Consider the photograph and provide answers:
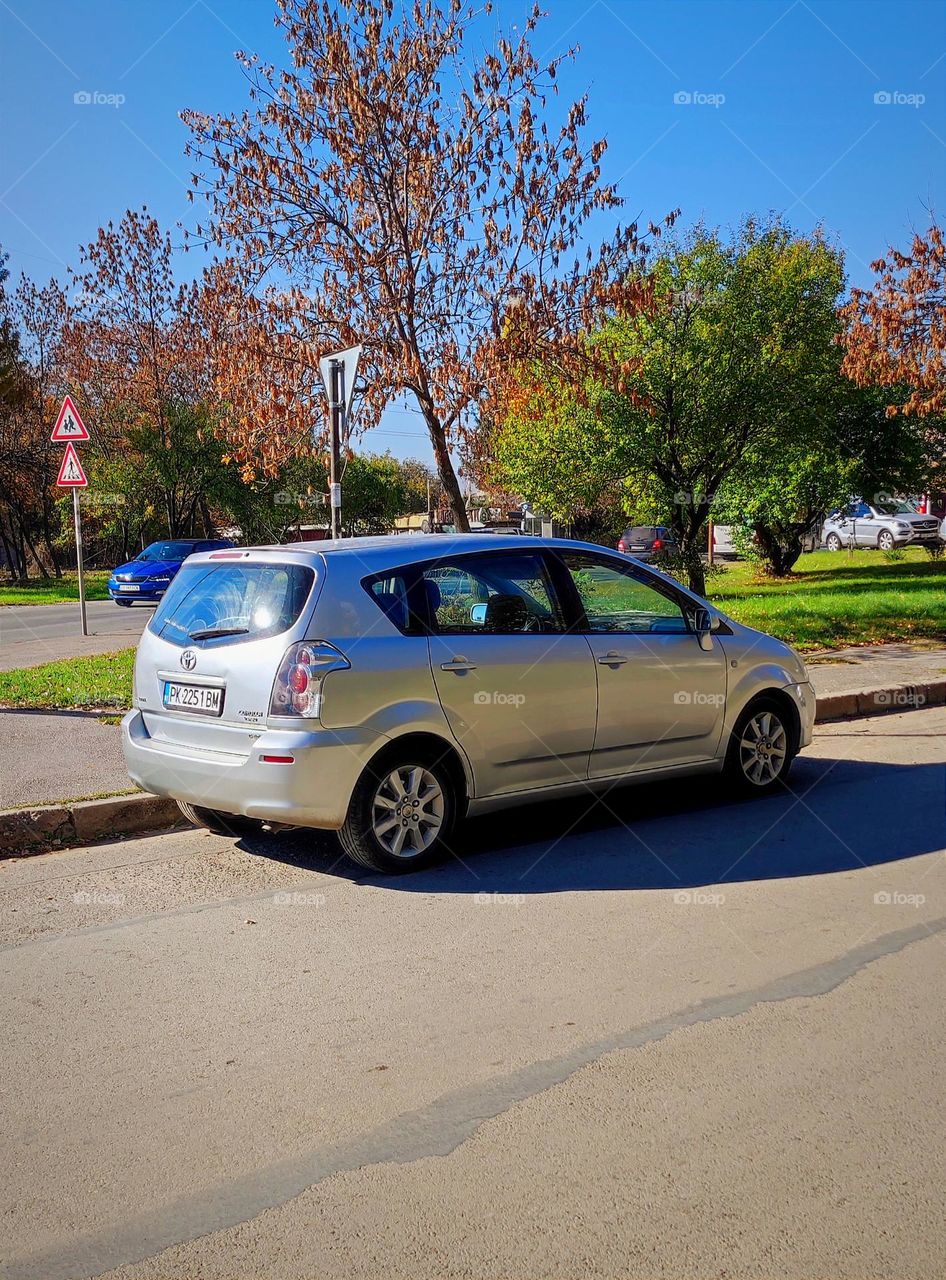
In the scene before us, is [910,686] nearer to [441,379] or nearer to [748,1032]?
[441,379]

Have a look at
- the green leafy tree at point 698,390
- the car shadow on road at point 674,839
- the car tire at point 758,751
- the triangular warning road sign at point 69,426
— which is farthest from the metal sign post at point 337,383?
the green leafy tree at point 698,390

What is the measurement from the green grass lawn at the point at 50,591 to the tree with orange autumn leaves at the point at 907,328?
19546 millimetres

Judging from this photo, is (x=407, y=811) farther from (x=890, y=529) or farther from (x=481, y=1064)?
(x=890, y=529)

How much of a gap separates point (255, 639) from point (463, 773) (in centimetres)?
130

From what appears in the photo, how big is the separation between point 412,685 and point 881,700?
674 cm

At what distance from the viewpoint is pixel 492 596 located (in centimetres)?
642

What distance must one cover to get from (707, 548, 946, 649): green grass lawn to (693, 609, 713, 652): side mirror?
23.7ft

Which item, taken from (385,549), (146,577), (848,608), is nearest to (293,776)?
(385,549)

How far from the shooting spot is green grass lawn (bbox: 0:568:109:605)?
29241mm

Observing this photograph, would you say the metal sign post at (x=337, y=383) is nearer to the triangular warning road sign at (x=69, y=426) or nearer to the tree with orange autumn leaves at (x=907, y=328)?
the triangular warning road sign at (x=69, y=426)

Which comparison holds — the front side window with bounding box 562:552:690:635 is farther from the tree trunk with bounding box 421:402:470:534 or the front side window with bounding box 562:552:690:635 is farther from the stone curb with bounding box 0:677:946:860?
the tree trunk with bounding box 421:402:470:534

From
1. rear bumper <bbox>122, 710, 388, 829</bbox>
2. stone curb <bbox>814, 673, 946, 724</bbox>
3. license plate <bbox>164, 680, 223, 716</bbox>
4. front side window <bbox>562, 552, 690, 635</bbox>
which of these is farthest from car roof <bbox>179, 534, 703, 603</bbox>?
stone curb <bbox>814, 673, 946, 724</bbox>

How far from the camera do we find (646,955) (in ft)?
15.4

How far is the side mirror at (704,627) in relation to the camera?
285 inches
